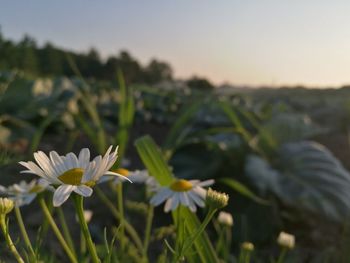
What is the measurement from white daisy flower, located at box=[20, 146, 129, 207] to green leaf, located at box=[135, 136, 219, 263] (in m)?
0.28

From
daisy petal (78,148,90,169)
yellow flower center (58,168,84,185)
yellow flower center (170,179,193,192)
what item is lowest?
yellow flower center (170,179,193,192)

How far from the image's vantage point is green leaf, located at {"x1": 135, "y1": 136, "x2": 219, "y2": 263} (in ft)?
2.84

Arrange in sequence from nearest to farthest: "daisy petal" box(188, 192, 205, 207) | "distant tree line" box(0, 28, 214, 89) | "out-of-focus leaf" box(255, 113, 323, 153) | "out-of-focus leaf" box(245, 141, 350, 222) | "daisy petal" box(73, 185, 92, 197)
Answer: "daisy petal" box(73, 185, 92, 197) → "daisy petal" box(188, 192, 205, 207) → "out-of-focus leaf" box(245, 141, 350, 222) → "out-of-focus leaf" box(255, 113, 323, 153) → "distant tree line" box(0, 28, 214, 89)

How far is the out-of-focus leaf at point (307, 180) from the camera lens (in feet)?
6.15

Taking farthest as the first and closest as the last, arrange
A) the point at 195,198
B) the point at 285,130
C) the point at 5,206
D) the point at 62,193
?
the point at 285,130
the point at 195,198
the point at 5,206
the point at 62,193

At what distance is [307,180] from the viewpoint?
2.07 m

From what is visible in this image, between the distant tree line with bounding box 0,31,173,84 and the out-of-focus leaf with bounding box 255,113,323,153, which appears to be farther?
the distant tree line with bounding box 0,31,173,84

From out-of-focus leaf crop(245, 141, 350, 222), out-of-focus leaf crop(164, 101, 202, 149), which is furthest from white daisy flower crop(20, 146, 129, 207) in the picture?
out-of-focus leaf crop(245, 141, 350, 222)

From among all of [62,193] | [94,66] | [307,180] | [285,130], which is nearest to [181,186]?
[62,193]

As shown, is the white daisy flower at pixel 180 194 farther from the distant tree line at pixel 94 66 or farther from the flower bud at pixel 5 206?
the distant tree line at pixel 94 66

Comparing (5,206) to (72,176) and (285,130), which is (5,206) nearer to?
(72,176)

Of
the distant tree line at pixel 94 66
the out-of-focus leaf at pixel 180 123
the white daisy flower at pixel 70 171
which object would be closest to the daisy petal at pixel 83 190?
the white daisy flower at pixel 70 171

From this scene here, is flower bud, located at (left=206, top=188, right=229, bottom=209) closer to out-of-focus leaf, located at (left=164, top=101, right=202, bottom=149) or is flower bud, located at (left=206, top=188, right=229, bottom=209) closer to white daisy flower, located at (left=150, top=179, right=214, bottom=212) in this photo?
white daisy flower, located at (left=150, top=179, right=214, bottom=212)

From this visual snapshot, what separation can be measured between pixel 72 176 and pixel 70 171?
0.5 inches
